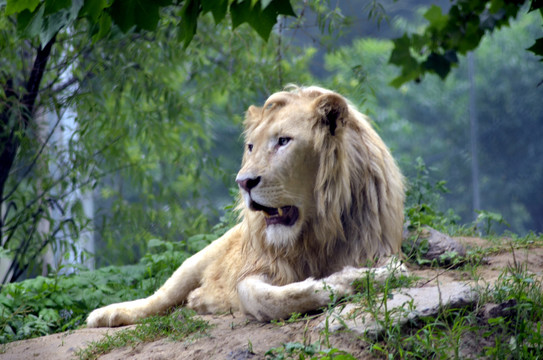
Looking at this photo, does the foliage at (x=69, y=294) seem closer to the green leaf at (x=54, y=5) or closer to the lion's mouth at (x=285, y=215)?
the lion's mouth at (x=285, y=215)

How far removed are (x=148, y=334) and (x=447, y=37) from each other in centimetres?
240

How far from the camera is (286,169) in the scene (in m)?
3.31

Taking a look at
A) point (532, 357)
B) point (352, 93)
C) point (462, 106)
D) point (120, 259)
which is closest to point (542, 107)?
point (462, 106)

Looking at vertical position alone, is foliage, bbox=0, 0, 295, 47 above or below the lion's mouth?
above

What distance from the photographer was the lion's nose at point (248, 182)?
3.22 meters

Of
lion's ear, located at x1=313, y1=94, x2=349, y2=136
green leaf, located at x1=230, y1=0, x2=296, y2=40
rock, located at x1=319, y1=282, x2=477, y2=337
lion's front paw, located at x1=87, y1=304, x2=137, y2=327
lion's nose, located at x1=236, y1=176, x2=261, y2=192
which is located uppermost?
green leaf, located at x1=230, y1=0, x2=296, y2=40

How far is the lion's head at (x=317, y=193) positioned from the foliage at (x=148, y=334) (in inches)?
20.5

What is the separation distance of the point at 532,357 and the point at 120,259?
16.9ft

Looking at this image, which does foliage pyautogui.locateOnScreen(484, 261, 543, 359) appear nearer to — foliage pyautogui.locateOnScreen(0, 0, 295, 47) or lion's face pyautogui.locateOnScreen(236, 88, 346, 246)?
lion's face pyautogui.locateOnScreen(236, 88, 346, 246)

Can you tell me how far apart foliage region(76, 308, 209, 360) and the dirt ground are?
0.07 m

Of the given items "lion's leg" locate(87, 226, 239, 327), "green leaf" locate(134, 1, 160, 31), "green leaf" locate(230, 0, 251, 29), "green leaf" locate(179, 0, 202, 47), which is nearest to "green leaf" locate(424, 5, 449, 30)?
"green leaf" locate(230, 0, 251, 29)

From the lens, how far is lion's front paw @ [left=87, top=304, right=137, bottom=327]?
158 inches

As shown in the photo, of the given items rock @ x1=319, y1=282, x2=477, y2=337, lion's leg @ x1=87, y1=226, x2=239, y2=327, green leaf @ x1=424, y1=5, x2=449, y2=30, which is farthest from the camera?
lion's leg @ x1=87, y1=226, x2=239, y2=327

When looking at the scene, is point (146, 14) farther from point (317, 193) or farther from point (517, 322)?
point (517, 322)
